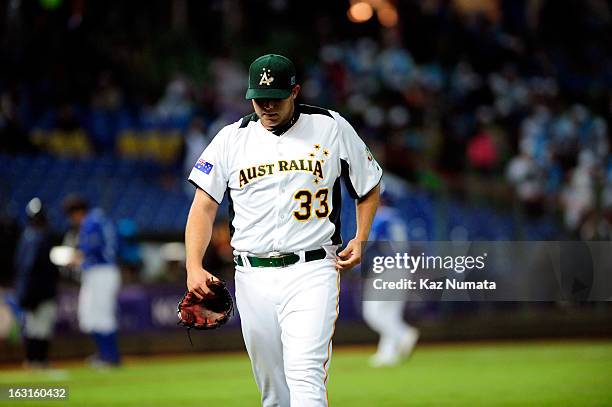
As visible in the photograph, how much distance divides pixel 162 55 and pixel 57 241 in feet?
21.8

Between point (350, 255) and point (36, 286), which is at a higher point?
point (350, 255)

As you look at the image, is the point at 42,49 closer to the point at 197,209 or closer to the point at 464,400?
the point at 464,400

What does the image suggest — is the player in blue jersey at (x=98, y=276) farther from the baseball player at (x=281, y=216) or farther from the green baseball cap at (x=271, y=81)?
the green baseball cap at (x=271, y=81)

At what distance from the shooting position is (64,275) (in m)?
19.1

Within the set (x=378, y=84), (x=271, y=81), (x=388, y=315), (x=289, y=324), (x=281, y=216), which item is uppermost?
(x=378, y=84)

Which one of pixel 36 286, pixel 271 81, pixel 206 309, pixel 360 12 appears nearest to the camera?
pixel 271 81

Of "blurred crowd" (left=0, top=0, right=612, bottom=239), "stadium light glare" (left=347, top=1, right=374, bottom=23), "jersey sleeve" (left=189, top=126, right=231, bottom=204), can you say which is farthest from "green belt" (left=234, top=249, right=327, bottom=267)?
"stadium light glare" (left=347, top=1, right=374, bottom=23)

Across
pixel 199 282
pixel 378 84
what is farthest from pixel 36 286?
pixel 378 84

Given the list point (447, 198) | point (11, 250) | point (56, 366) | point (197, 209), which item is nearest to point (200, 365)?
point (56, 366)

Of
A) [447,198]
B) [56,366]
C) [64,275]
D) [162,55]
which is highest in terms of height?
[162,55]

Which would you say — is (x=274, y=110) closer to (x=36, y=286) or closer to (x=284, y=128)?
(x=284, y=128)

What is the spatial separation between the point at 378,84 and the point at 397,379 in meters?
11.2

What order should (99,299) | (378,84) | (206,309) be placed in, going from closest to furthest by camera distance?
(206,309)
(99,299)
(378,84)

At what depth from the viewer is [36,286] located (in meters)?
16.4
